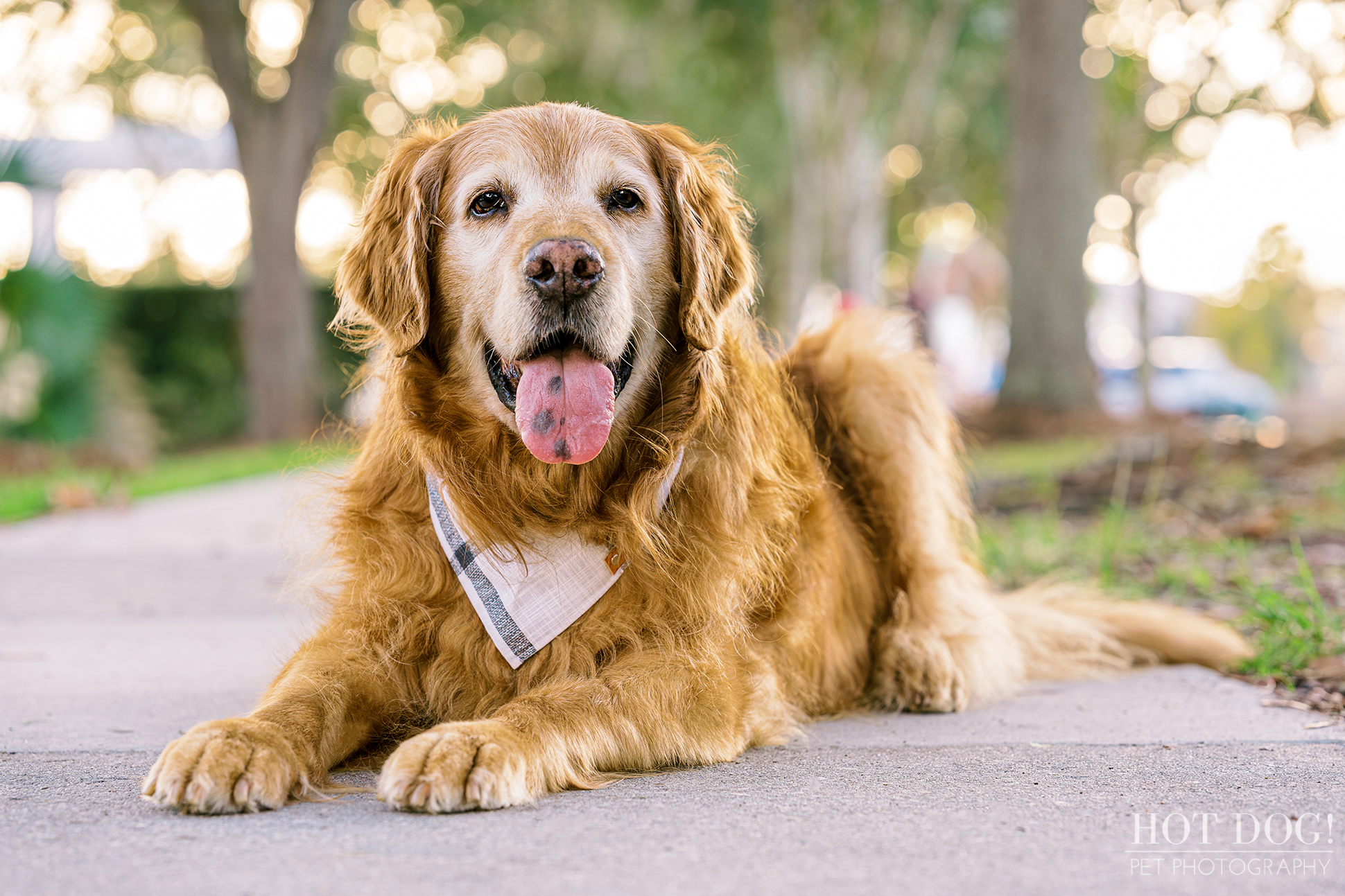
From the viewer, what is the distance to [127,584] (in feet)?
18.2

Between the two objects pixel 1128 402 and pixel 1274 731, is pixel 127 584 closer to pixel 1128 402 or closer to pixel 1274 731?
pixel 1274 731

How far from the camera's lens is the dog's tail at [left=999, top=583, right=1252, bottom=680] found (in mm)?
3922

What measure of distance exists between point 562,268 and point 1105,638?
2.43 meters

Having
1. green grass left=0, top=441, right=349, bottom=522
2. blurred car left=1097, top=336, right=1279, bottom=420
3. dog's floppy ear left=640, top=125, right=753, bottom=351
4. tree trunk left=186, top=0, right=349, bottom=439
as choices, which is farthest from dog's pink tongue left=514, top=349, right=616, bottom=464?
blurred car left=1097, top=336, right=1279, bottom=420

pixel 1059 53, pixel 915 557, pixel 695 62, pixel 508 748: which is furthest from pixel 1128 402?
pixel 508 748

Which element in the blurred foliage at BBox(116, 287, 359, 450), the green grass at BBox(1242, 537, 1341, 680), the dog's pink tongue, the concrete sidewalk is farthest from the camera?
the blurred foliage at BBox(116, 287, 359, 450)

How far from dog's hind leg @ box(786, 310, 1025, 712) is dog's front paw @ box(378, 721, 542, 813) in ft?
5.39

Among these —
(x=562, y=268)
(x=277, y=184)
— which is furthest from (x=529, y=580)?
(x=277, y=184)

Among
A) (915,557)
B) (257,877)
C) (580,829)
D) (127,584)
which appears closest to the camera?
(257,877)

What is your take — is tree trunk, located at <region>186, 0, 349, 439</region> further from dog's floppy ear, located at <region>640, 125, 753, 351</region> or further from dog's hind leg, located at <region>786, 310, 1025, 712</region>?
dog's floppy ear, located at <region>640, 125, 753, 351</region>

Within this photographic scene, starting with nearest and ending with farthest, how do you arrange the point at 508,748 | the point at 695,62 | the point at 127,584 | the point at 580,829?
1. the point at 580,829
2. the point at 508,748
3. the point at 127,584
4. the point at 695,62

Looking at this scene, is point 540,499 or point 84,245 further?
point 84,245

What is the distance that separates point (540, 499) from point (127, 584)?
3.54 metres

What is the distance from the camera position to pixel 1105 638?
3975mm
